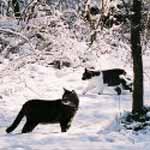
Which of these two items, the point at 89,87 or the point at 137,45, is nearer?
the point at 137,45

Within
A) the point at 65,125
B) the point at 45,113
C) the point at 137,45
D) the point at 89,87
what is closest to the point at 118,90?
the point at 89,87

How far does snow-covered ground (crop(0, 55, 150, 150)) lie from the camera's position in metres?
9.51

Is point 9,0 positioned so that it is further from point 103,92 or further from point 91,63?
point 103,92

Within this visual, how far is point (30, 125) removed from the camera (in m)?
11.8

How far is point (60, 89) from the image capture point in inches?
790

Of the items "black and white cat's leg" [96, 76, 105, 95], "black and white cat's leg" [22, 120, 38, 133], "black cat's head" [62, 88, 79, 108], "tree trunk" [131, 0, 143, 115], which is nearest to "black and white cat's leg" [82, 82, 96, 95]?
"black and white cat's leg" [96, 76, 105, 95]

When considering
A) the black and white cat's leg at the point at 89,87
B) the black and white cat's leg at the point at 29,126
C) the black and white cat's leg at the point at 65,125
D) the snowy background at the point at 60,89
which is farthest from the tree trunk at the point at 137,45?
the black and white cat's leg at the point at 89,87

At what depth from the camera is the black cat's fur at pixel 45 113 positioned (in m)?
11.6

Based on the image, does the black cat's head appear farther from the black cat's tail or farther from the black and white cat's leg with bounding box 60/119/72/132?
the black cat's tail

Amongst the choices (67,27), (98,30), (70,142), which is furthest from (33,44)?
(70,142)

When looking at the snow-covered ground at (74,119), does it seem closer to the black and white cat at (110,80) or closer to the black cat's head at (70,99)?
the black and white cat at (110,80)

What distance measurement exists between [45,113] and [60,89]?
8.34 metres

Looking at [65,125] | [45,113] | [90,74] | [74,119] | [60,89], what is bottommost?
[60,89]

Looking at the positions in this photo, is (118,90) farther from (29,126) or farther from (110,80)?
(29,126)
